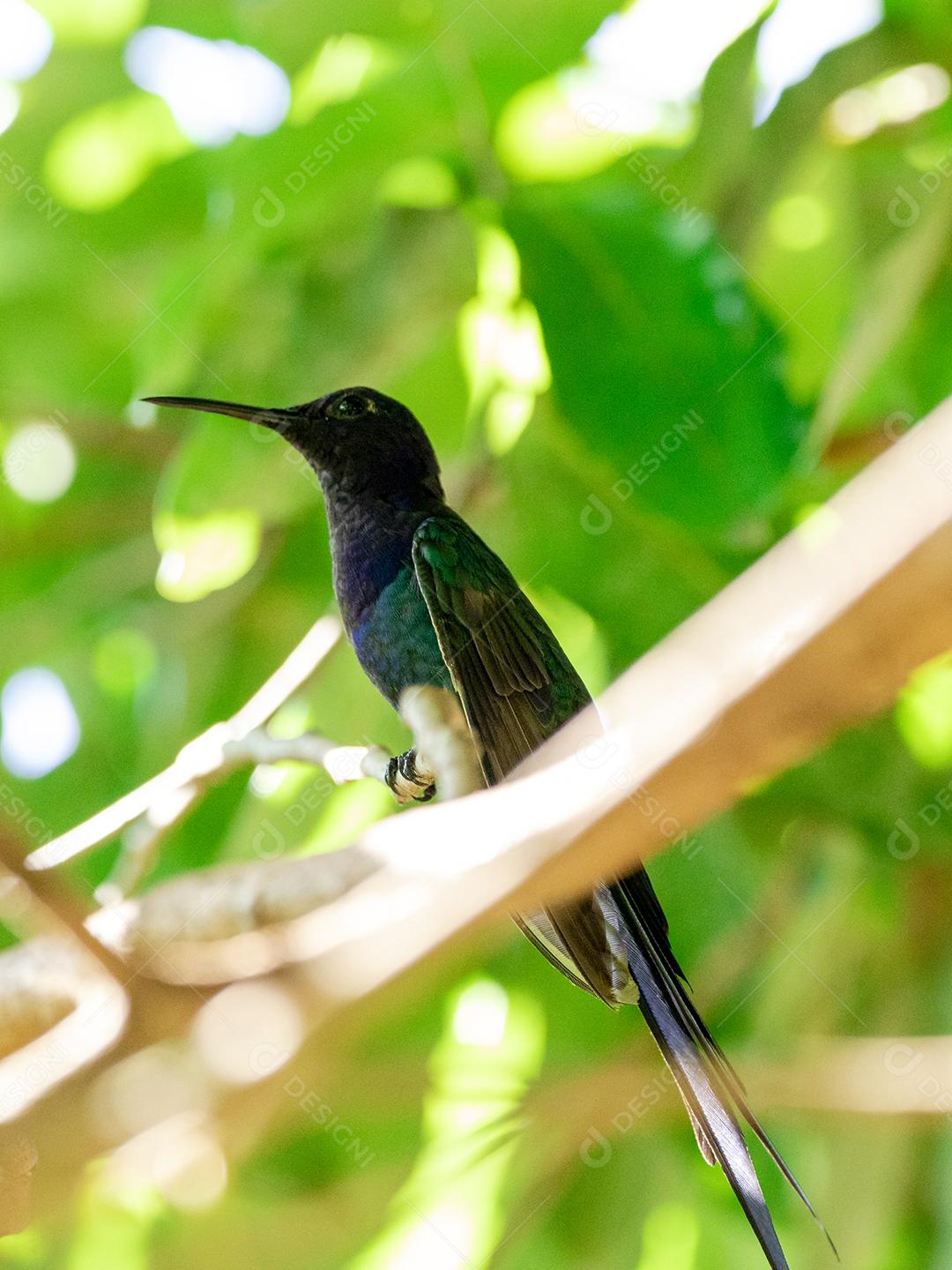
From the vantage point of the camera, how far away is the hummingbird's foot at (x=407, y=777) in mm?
1527

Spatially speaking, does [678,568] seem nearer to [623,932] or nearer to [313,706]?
[313,706]

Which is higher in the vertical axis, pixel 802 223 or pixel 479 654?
pixel 802 223

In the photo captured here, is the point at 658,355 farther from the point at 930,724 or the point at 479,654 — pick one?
the point at 930,724

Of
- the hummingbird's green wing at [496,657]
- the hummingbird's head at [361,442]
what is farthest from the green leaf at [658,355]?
the hummingbird's head at [361,442]

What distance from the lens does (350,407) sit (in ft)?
6.97

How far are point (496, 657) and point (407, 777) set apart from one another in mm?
238

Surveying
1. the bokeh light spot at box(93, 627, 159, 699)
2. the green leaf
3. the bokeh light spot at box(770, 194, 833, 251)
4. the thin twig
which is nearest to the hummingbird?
the thin twig

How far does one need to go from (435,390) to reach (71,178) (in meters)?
0.93

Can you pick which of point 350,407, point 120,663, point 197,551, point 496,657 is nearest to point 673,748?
point 496,657

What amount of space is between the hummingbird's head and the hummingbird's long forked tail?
1.06m

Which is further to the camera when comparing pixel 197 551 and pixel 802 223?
pixel 802 223

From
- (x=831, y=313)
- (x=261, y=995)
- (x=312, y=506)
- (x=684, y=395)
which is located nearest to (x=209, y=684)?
(x=312, y=506)

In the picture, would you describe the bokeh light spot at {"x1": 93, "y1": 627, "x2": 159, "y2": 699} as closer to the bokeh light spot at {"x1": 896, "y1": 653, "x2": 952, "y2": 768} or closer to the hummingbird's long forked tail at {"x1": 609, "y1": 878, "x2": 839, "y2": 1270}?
the bokeh light spot at {"x1": 896, "y1": 653, "x2": 952, "y2": 768}

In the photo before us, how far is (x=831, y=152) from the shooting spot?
2408 mm
